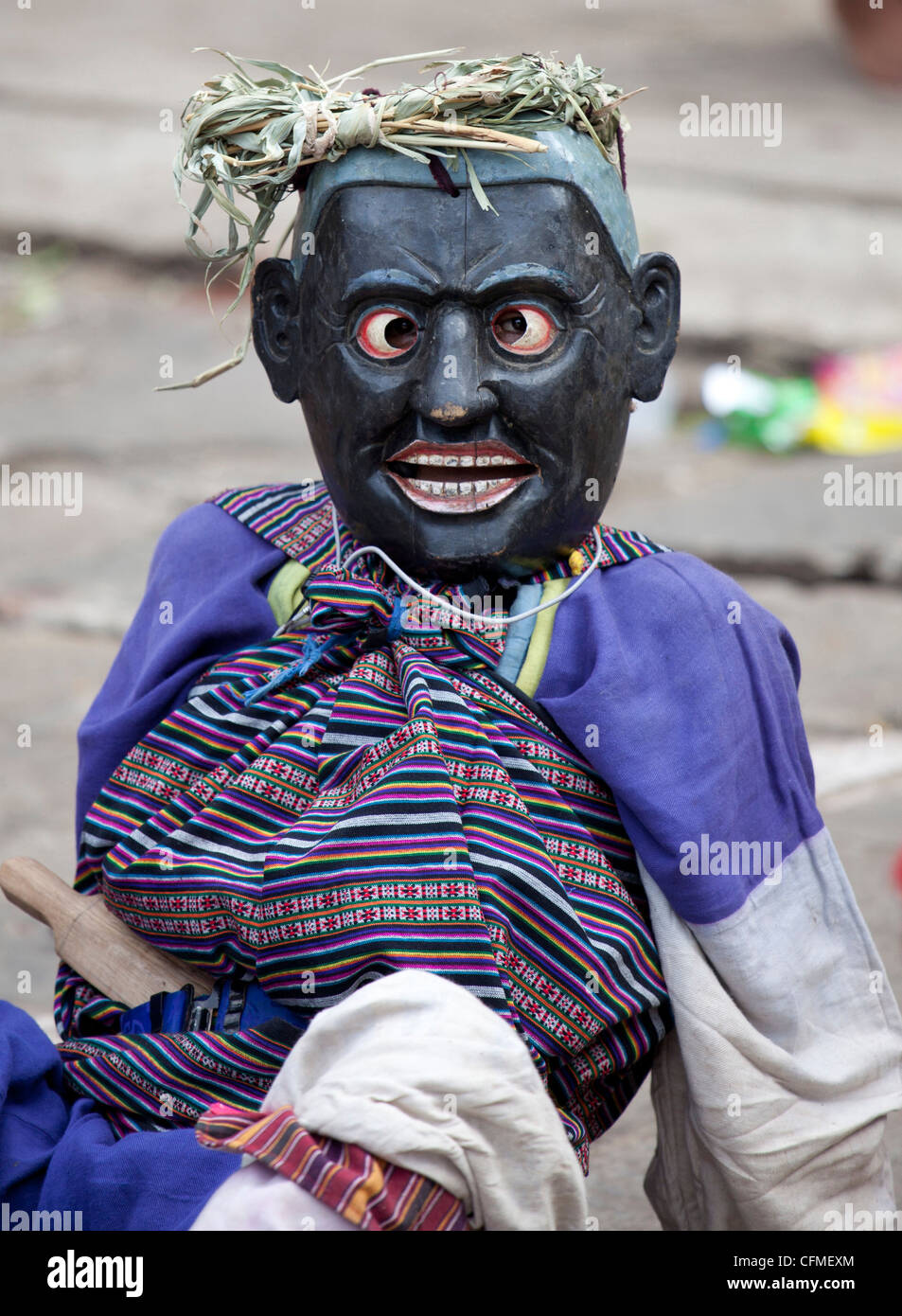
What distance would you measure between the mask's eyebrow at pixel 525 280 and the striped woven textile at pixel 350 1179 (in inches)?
41.9

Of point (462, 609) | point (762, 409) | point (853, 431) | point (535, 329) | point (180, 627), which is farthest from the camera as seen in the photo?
point (762, 409)

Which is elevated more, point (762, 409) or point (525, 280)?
point (525, 280)

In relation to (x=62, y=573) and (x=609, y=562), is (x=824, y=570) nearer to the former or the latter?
(x=62, y=573)

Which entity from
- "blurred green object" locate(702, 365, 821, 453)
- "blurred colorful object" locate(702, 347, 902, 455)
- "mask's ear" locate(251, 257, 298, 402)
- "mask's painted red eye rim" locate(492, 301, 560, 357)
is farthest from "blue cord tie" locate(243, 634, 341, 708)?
"blurred green object" locate(702, 365, 821, 453)

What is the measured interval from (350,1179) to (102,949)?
30.5 inches

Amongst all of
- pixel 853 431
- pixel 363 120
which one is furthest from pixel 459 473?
pixel 853 431

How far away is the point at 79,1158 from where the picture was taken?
2.21 m

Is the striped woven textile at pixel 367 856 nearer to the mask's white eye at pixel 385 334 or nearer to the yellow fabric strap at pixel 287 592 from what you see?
the yellow fabric strap at pixel 287 592

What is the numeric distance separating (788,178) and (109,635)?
5.17m

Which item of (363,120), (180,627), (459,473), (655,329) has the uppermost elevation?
(363,120)

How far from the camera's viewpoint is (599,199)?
90.7 inches

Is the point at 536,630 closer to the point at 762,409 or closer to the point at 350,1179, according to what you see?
the point at 350,1179

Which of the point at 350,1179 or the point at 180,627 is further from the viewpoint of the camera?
the point at 180,627

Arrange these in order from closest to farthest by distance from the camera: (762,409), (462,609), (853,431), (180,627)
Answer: (462,609)
(180,627)
(853,431)
(762,409)
